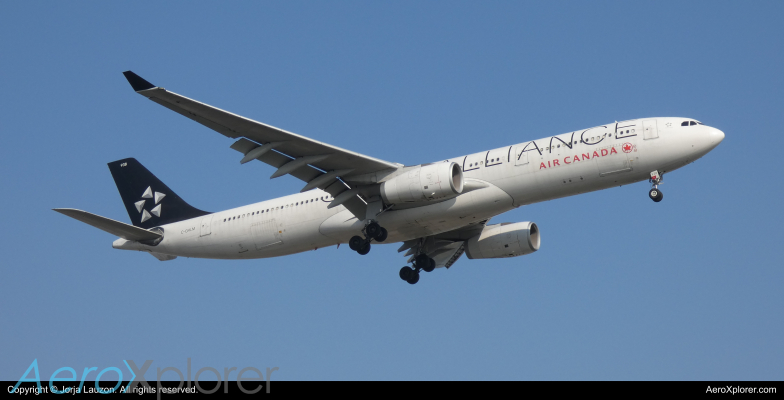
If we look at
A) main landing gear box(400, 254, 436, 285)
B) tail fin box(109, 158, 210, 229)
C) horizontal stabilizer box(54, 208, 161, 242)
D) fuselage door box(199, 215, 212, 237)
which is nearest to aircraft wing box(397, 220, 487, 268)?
main landing gear box(400, 254, 436, 285)

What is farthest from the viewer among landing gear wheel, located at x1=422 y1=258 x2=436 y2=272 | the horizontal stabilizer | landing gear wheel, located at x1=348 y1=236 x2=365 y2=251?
landing gear wheel, located at x1=422 y1=258 x2=436 y2=272

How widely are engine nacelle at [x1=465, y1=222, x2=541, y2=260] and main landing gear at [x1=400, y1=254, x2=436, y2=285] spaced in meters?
1.77

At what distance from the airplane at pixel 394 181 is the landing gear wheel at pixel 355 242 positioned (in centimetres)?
4

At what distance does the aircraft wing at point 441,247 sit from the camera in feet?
126

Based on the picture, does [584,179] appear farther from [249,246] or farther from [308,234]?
[249,246]

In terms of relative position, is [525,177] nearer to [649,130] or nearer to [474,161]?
[474,161]

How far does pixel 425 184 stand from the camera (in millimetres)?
31000

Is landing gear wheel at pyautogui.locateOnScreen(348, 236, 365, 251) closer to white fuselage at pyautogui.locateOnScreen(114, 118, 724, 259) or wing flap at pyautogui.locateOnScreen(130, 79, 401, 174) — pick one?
white fuselage at pyautogui.locateOnScreen(114, 118, 724, 259)

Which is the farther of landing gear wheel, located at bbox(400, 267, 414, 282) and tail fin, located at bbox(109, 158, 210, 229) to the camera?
tail fin, located at bbox(109, 158, 210, 229)

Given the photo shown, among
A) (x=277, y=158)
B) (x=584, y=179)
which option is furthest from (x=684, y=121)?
(x=277, y=158)

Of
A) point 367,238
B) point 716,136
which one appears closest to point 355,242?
point 367,238

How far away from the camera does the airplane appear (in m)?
30.4
